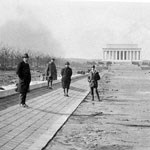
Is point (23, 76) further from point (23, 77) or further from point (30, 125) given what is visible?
point (30, 125)

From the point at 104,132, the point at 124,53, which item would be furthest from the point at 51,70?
the point at 124,53

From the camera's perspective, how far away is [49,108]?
11562 millimetres

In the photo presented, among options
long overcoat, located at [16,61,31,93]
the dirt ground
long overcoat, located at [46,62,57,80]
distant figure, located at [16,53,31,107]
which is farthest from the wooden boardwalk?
long overcoat, located at [46,62,57,80]

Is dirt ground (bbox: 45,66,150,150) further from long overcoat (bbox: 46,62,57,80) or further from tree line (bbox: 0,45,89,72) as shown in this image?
tree line (bbox: 0,45,89,72)

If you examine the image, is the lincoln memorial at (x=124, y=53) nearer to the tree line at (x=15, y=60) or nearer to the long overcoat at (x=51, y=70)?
the tree line at (x=15, y=60)

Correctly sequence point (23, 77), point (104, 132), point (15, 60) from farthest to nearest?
1. point (15, 60)
2. point (23, 77)
3. point (104, 132)

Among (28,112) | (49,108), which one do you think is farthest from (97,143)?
(49,108)

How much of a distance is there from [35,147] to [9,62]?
53805mm

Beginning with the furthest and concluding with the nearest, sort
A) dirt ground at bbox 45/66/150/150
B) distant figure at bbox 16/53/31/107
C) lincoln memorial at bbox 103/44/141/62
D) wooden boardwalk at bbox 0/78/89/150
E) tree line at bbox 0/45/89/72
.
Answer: lincoln memorial at bbox 103/44/141/62 < tree line at bbox 0/45/89/72 < distant figure at bbox 16/53/31/107 < dirt ground at bbox 45/66/150/150 < wooden boardwalk at bbox 0/78/89/150

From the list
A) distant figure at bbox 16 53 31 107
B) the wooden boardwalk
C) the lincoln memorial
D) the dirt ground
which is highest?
the lincoln memorial

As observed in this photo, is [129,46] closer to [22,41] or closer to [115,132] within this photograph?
[22,41]

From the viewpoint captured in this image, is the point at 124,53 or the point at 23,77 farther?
the point at 124,53

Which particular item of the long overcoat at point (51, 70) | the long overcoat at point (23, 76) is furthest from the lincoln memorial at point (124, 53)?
the long overcoat at point (23, 76)

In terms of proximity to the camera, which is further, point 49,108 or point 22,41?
point 22,41
